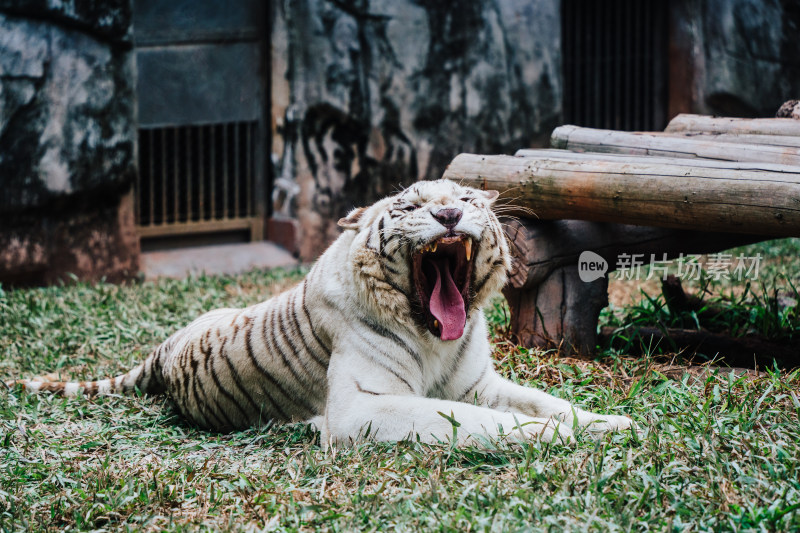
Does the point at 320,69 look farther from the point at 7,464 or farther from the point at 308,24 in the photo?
the point at 7,464

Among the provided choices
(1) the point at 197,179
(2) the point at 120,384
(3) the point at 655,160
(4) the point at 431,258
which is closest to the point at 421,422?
(4) the point at 431,258

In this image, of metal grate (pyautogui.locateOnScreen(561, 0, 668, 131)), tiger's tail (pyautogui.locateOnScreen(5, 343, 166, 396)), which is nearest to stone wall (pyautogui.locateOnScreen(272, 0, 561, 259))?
metal grate (pyautogui.locateOnScreen(561, 0, 668, 131))

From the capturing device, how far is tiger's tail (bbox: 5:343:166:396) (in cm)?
412

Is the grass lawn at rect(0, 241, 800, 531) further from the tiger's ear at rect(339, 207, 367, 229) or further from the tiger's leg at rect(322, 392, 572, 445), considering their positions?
the tiger's ear at rect(339, 207, 367, 229)

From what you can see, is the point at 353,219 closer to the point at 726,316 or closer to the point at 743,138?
the point at 743,138

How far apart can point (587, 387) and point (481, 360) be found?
53cm

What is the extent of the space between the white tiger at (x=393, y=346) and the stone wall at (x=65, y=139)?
307cm

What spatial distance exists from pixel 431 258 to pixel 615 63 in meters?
5.94

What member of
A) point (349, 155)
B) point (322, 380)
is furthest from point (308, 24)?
point (322, 380)

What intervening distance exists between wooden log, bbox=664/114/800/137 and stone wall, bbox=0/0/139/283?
3.64 m

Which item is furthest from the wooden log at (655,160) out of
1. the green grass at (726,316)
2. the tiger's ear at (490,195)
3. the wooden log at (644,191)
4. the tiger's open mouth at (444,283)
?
the tiger's open mouth at (444,283)

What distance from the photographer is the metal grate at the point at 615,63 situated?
8.55 metres

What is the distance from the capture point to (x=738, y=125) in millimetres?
4449

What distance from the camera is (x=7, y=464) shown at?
318 cm
